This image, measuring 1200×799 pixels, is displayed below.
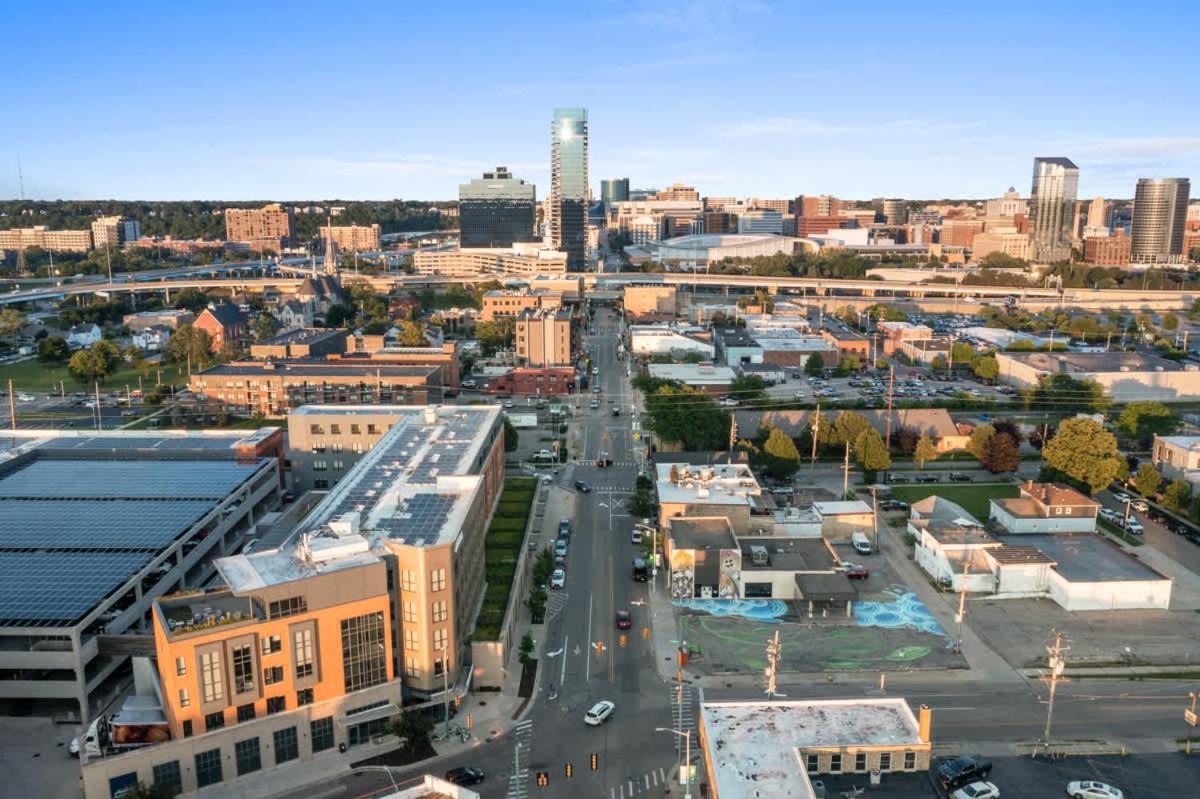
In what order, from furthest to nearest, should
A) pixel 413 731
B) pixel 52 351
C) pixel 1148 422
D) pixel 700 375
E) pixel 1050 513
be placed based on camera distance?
1. pixel 52 351
2. pixel 700 375
3. pixel 1148 422
4. pixel 1050 513
5. pixel 413 731

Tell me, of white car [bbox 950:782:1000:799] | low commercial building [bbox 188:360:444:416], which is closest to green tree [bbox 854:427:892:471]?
white car [bbox 950:782:1000:799]

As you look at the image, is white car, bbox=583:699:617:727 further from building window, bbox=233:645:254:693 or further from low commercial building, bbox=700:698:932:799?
building window, bbox=233:645:254:693

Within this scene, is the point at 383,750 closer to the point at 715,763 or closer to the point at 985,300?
the point at 715,763

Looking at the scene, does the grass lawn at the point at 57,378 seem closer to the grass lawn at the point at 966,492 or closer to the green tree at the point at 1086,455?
the grass lawn at the point at 966,492

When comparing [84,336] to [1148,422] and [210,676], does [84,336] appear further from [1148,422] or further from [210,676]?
[1148,422]

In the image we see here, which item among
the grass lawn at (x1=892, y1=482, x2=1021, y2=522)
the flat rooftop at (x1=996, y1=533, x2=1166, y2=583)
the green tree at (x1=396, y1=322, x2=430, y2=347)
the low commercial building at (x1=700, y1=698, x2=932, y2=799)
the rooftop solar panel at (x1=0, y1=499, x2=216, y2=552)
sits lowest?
the grass lawn at (x1=892, y1=482, x2=1021, y2=522)

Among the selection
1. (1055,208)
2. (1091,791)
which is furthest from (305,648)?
(1055,208)

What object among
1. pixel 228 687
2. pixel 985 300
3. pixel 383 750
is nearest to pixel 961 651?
pixel 383 750
